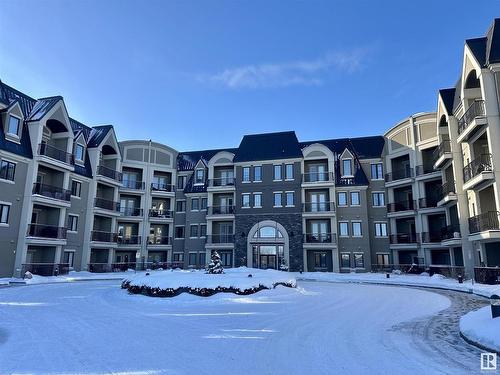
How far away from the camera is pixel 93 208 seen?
1433 inches

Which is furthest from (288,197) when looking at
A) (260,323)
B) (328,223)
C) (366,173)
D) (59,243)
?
(260,323)

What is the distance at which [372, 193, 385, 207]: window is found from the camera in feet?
133

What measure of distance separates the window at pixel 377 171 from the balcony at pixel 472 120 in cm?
1379

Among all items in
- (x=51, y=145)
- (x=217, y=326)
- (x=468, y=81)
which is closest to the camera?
(x=217, y=326)

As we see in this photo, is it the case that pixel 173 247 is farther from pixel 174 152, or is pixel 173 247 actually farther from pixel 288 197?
pixel 288 197

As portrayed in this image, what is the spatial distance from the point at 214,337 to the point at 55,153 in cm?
2965

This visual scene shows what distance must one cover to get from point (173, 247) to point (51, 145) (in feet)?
61.7

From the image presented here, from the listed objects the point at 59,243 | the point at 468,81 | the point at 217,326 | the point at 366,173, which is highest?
the point at 468,81

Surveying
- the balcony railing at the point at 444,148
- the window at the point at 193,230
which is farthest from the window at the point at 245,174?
the balcony railing at the point at 444,148

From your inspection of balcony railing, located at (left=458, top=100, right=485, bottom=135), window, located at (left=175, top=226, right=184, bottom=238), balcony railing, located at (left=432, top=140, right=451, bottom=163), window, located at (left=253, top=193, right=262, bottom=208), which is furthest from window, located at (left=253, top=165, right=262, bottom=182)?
balcony railing, located at (left=458, top=100, right=485, bottom=135)

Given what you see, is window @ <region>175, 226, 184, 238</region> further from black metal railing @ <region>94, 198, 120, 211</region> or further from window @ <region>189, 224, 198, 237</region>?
black metal railing @ <region>94, 198, 120, 211</region>

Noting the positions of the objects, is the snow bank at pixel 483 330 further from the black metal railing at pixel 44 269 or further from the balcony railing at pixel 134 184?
the balcony railing at pixel 134 184

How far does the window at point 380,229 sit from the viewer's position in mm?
39656

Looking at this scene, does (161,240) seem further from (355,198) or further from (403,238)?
(403,238)
